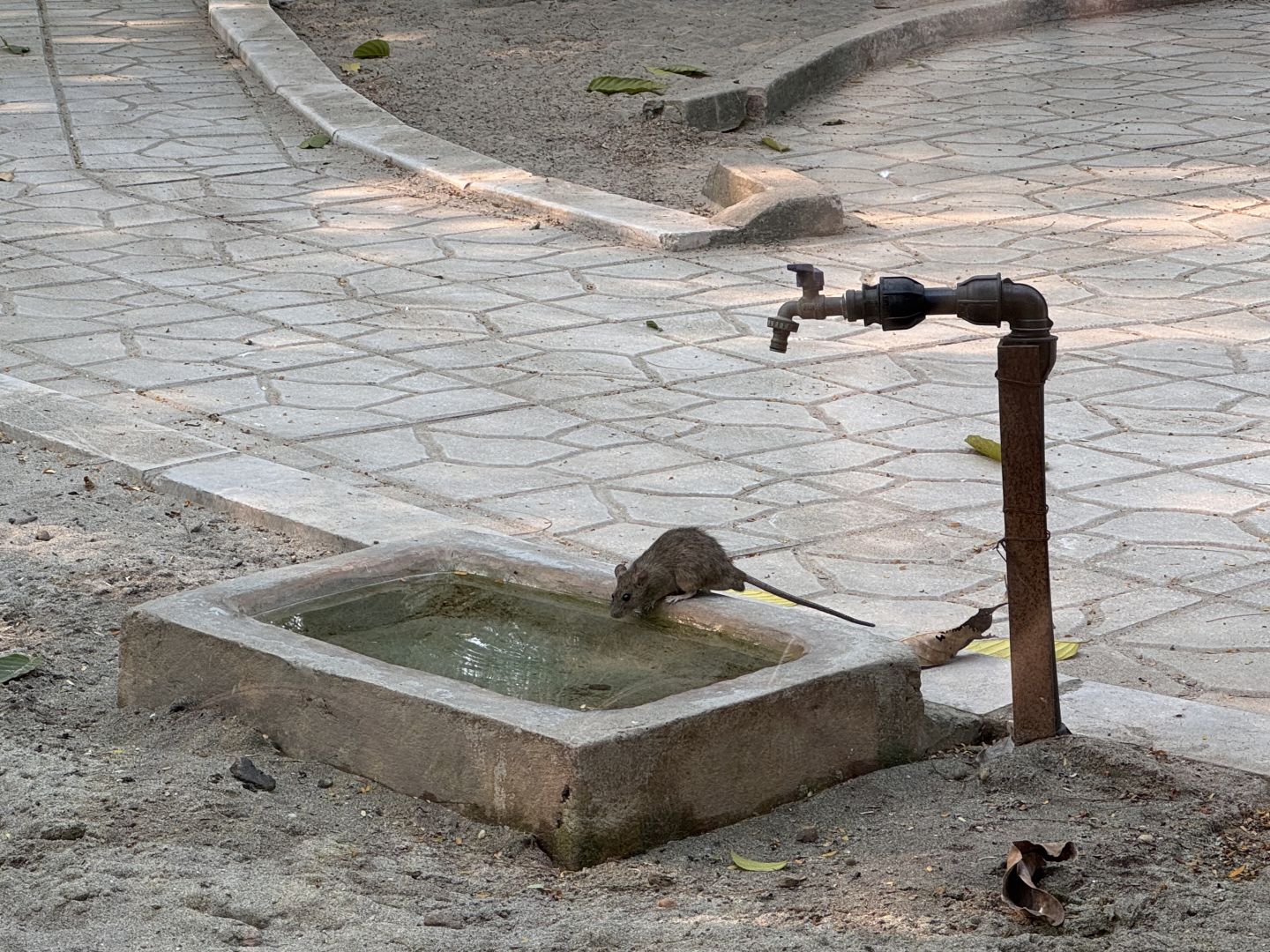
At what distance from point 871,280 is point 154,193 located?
3.73 m

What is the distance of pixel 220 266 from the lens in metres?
7.52

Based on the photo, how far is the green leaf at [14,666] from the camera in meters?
3.60

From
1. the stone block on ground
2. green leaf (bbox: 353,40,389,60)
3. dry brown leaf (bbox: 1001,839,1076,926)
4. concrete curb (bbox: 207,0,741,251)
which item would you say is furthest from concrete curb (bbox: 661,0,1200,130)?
dry brown leaf (bbox: 1001,839,1076,926)

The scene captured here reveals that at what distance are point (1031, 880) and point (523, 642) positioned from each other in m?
1.21

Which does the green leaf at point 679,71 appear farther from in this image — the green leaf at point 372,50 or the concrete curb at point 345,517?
the concrete curb at point 345,517

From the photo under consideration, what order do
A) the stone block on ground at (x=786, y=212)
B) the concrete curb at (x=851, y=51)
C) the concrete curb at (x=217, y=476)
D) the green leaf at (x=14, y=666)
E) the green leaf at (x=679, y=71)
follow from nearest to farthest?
the green leaf at (x=14, y=666) → the concrete curb at (x=217, y=476) → the stone block on ground at (x=786, y=212) → the concrete curb at (x=851, y=51) → the green leaf at (x=679, y=71)

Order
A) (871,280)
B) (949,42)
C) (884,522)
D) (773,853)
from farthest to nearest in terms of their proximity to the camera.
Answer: (949,42) < (871,280) < (884,522) < (773,853)

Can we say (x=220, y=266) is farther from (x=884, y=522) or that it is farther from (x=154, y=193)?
(x=884, y=522)

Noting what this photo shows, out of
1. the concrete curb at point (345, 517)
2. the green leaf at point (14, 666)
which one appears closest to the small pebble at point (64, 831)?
the green leaf at point (14, 666)

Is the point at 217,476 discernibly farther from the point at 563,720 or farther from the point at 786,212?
the point at 786,212

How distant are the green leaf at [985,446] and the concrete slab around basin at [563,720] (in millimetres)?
1859

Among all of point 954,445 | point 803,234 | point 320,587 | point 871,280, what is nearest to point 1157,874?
point 320,587

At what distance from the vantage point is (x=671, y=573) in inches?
139

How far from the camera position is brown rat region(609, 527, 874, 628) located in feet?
11.4
